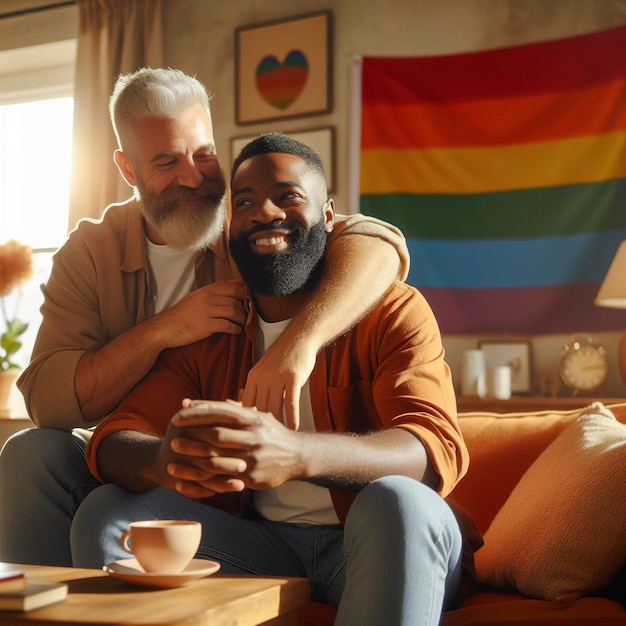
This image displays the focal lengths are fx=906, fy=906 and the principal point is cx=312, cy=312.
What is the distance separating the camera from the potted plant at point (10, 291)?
3.99 metres

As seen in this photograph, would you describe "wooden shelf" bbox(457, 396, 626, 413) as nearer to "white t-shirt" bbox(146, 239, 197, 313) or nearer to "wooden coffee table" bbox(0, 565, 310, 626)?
"white t-shirt" bbox(146, 239, 197, 313)

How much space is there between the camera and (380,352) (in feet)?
5.46

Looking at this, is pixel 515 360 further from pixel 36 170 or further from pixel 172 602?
pixel 36 170

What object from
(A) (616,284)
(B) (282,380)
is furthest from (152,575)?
(A) (616,284)

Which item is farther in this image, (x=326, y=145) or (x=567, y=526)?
(x=326, y=145)

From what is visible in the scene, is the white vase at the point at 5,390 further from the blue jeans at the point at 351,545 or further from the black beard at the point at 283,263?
the blue jeans at the point at 351,545

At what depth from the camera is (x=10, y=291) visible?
158 inches

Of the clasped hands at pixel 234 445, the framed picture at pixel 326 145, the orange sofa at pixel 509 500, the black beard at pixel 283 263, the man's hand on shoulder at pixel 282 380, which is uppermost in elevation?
the framed picture at pixel 326 145

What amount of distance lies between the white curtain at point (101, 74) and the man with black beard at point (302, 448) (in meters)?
2.47

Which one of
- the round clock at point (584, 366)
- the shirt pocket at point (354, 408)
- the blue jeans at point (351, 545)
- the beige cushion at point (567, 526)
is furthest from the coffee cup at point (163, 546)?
the round clock at point (584, 366)

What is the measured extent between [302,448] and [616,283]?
2036 millimetres

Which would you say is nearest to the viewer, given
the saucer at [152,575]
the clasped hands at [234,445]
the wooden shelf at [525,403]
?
the saucer at [152,575]

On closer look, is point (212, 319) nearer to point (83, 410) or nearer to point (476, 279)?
point (83, 410)

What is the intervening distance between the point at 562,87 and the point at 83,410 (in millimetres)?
2455
